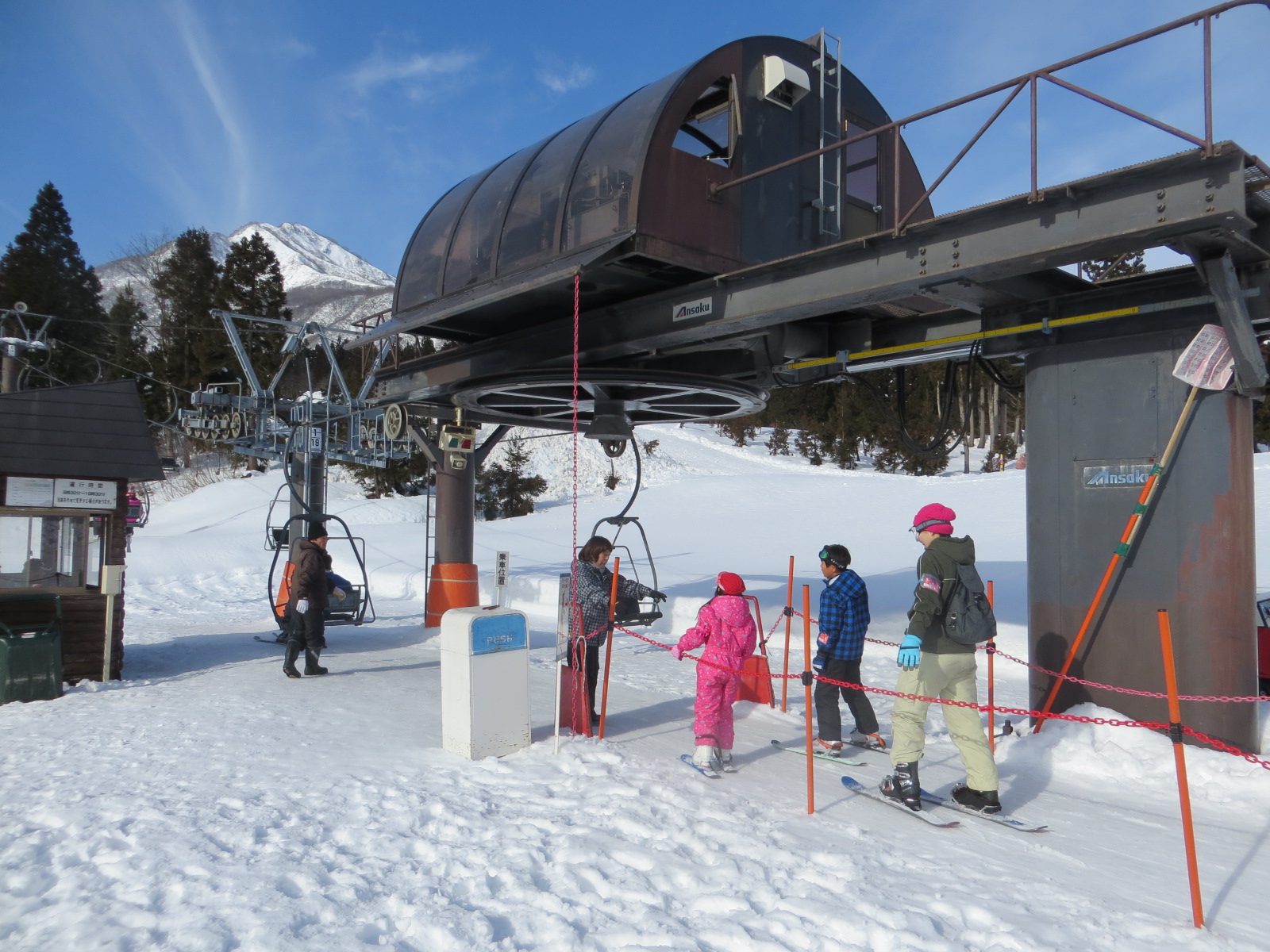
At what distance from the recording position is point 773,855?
196 inches

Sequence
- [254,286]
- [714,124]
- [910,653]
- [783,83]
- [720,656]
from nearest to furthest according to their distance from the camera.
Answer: [910,653] < [720,656] < [714,124] < [783,83] < [254,286]

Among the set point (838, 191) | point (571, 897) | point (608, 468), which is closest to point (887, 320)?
point (838, 191)

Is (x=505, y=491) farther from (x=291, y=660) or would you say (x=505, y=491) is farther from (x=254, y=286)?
(x=291, y=660)

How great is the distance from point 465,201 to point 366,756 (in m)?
7.73

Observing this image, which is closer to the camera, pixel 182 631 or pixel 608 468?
pixel 182 631

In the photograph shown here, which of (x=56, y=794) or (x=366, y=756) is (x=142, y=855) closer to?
(x=56, y=794)

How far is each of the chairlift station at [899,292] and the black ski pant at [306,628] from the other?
3805 millimetres

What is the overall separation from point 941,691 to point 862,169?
24.6ft

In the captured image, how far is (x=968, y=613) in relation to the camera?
5754mm

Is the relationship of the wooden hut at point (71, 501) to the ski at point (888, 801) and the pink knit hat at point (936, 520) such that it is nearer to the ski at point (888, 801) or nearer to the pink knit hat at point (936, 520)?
the ski at point (888, 801)

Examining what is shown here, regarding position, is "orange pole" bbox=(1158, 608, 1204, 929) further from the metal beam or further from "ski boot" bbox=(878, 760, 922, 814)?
the metal beam

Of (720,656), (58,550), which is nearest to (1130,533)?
(720,656)

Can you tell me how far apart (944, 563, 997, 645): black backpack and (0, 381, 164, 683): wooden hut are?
29.1ft

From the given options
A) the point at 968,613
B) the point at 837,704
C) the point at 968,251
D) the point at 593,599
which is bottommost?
the point at 837,704
